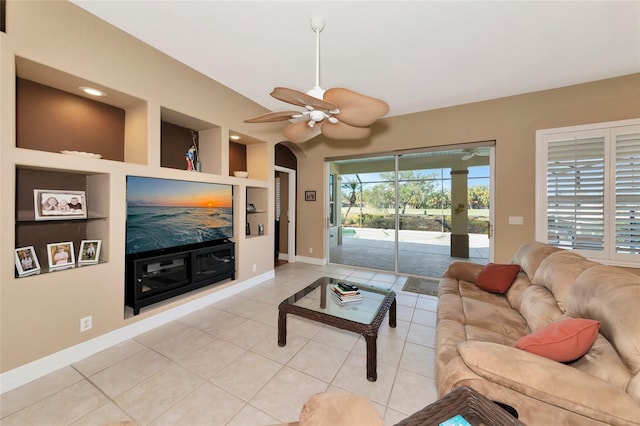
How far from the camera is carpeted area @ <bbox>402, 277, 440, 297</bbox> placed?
11.9 ft

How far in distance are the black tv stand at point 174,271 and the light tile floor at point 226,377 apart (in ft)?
1.25

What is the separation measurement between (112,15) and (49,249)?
2151 millimetres

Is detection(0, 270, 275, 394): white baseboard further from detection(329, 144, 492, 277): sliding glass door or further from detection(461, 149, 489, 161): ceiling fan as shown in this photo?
detection(461, 149, 489, 161): ceiling fan

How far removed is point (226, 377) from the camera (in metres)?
1.83

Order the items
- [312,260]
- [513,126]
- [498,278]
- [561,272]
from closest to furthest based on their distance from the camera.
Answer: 1. [561,272]
2. [498,278]
3. [513,126]
4. [312,260]

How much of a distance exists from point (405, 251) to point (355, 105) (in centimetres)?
477

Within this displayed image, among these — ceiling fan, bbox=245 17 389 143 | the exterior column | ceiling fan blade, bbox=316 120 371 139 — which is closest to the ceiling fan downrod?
ceiling fan, bbox=245 17 389 143

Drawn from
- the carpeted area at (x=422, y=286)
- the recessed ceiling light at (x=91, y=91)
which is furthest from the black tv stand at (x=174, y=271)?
the carpeted area at (x=422, y=286)

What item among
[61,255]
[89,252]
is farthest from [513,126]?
[61,255]

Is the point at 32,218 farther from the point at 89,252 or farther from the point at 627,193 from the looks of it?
the point at 627,193

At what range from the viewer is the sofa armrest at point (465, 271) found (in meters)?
2.69

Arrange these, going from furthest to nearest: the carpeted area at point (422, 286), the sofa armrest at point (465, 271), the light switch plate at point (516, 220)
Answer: the carpeted area at point (422, 286), the light switch plate at point (516, 220), the sofa armrest at point (465, 271)

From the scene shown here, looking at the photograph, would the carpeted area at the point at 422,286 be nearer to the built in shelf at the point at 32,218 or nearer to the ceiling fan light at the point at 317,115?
the ceiling fan light at the point at 317,115

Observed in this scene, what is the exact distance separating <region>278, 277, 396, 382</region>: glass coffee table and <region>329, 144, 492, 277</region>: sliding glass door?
2297 millimetres
